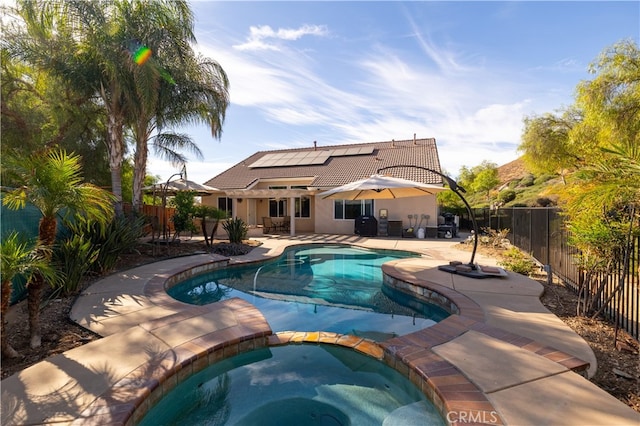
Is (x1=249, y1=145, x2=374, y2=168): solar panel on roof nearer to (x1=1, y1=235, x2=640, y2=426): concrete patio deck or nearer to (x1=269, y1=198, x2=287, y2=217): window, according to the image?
(x1=269, y1=198, x2=287, y2=217): window

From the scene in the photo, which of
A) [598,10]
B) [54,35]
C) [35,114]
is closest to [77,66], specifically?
[54,35]

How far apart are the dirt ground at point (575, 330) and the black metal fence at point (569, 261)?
1.03 feet

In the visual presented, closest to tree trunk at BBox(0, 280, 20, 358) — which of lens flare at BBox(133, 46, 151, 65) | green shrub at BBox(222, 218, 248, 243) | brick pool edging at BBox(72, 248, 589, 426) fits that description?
brick pool edging at BBox(72, 248, 589, 426)

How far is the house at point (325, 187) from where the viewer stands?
1792cm

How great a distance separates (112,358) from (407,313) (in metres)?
4.91

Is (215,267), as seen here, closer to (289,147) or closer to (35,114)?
(35,114)

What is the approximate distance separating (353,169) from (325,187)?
317 centimetres

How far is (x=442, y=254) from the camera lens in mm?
11383

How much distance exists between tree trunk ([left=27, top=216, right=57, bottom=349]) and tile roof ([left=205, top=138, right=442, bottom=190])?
1576 cm

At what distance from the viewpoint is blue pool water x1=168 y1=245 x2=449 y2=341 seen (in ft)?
17.7

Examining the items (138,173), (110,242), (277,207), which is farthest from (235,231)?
(277,207)

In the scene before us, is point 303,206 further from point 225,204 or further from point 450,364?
point 450,364

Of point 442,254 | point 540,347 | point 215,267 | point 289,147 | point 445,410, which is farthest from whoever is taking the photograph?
point 289,147

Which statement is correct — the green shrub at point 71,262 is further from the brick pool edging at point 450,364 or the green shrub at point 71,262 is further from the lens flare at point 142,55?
the lens flare at point 142,55
